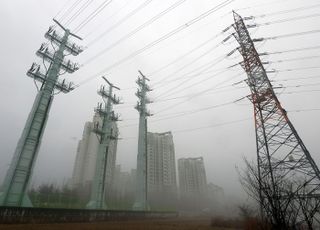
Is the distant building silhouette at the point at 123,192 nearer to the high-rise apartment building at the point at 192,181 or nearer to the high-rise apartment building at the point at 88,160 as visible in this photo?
the high-rise apartment building at the point at 88,160

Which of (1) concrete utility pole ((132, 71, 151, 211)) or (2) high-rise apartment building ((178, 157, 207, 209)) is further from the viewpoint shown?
(2) high-rise apartment building ((178, 157, 207, 209))

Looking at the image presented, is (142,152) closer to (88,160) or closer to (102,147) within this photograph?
(102,147)

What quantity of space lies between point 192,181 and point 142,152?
53.6m

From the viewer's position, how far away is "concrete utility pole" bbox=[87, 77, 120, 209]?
3316 cm

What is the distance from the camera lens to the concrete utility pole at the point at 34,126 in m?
22.5

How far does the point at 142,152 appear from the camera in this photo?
37.3m

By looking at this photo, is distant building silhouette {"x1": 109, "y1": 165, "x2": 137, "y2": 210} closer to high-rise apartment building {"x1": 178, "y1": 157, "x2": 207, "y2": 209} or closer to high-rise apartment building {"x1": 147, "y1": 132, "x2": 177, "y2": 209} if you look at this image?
high-rise apartment building {"x1": 147, "y1": 132, "x2": 177, "y2": 209}

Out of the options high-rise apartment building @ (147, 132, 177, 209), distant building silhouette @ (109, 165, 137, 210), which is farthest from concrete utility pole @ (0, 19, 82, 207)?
high-rise apartment building @ (147, 132, 177, 209)

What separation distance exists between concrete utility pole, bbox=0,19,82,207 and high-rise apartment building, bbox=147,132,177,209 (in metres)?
40.4

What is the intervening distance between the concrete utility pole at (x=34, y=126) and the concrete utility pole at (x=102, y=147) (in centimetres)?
1064

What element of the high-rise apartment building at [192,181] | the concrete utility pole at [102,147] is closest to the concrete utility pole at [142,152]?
the concrete utility pole at [102,147]

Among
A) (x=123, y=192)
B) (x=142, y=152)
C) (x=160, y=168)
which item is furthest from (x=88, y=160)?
(x=142, y=152)

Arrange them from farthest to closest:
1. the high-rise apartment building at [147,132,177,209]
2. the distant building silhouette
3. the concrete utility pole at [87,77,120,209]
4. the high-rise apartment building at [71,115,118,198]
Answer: the high-rise apartment building at [147,132,177,209], the high-rise apartment building at [71,115,118,198], the distant building silhouette, the concrete utility pole at [87,77,120,209]

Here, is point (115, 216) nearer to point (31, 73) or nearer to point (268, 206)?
point (31, 73)
